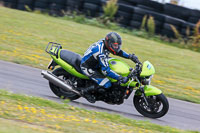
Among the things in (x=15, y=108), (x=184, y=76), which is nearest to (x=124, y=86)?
(x=15, y=108)

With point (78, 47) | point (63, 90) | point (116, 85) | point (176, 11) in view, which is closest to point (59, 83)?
point (63, 90)

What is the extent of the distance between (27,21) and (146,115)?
11.1 metres

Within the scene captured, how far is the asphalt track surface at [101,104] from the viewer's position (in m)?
7.30

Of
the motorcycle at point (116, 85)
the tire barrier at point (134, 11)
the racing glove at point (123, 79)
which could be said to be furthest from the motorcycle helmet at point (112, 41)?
the tire barrier at point (134, 11)

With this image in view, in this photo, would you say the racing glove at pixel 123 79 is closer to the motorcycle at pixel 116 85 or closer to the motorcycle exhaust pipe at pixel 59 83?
the motorcycle at pixel 116 85

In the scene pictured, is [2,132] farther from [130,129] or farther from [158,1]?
[158,1]

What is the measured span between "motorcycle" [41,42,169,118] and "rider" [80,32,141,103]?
0.37 ft

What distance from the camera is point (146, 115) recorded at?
7211mm

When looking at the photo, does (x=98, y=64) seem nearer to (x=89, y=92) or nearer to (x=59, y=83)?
(x=89, y=92)

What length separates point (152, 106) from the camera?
7.07 metres

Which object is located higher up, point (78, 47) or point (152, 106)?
point (152, 106)

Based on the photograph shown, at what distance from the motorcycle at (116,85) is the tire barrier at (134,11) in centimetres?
1058

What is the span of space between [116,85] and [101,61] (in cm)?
60

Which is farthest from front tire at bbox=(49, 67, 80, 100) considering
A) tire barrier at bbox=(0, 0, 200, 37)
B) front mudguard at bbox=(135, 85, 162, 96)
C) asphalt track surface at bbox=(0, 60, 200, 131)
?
tire barrier at bbox=(0, 0, 200, 37)
